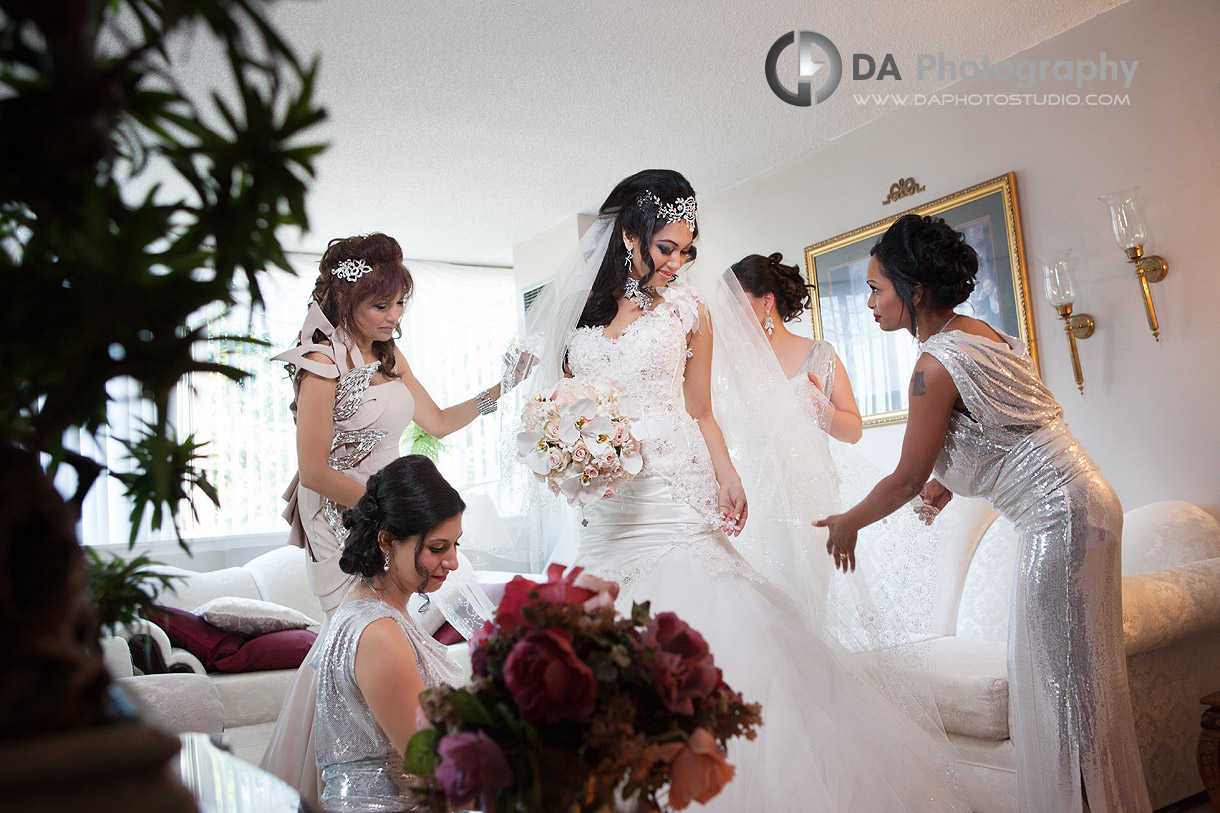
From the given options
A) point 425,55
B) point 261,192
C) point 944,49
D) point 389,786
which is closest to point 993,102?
point 944,49

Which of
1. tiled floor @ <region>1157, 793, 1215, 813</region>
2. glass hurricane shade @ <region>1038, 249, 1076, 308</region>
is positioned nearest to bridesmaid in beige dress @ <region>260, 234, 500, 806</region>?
tiled floor @ <region>1157, 793, 1215, 813</region>

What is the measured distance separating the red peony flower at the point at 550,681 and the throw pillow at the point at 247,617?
4.60m

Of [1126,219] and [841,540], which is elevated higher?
[1126,219]

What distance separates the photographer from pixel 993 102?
496 centimetres

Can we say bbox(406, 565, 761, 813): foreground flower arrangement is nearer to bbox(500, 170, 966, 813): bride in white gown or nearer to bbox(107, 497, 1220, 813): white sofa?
bbox(500, 170, 966, 813): bride in white gown

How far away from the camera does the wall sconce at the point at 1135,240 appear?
414 cm

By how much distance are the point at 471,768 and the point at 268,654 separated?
4456 millimetres

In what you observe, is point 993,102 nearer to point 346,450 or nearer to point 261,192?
point 346,450

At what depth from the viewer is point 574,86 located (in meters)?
5.07

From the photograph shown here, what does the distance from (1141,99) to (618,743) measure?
461cm

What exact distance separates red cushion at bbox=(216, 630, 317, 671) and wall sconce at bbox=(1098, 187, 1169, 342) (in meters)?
4.55

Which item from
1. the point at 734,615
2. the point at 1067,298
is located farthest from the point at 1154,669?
the point at 1067,298

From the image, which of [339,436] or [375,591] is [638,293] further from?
[375,591]

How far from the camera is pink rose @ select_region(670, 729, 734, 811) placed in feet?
3.01
